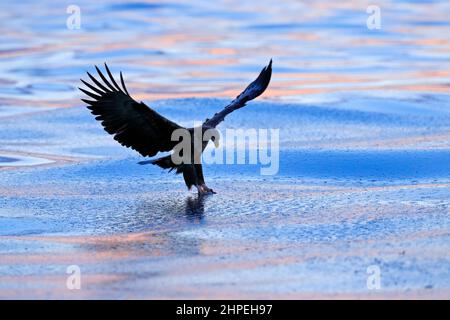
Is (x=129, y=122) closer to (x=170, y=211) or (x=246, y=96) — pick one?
(x=170, y=211)

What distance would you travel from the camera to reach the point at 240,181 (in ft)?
26.1

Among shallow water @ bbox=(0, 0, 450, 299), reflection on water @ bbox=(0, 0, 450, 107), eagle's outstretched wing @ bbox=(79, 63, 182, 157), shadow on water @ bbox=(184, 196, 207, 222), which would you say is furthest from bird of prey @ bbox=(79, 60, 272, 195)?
reflection on water @ bbox=(0, 0, 450, 107)

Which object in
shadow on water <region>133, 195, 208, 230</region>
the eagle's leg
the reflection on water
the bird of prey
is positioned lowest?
shadow on water <region>133, 195, 208, 230</region>

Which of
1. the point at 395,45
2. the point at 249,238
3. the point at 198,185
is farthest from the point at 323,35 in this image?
the point at 249,238

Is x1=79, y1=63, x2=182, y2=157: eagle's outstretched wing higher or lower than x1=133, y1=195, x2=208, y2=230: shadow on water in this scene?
higher

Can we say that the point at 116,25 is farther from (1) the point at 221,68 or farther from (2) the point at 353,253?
(2) the point at 353,253

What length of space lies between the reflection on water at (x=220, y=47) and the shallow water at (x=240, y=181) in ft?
0.22

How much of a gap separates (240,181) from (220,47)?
27.0 feet

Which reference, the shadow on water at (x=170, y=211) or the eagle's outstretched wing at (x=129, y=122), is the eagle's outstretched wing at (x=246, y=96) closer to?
the eagle's outstretched wing at (x=129, y=122)

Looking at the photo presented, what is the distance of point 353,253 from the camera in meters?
5.79

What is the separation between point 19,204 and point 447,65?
816cm

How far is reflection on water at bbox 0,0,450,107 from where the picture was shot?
1252 centimetres

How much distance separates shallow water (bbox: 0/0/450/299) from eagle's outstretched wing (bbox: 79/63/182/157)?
40cm

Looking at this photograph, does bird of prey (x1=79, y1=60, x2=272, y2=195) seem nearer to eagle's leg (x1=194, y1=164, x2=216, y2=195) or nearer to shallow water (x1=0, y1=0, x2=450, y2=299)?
eagle's leg (x1=194, y1=164, x2=216, y2=195)
